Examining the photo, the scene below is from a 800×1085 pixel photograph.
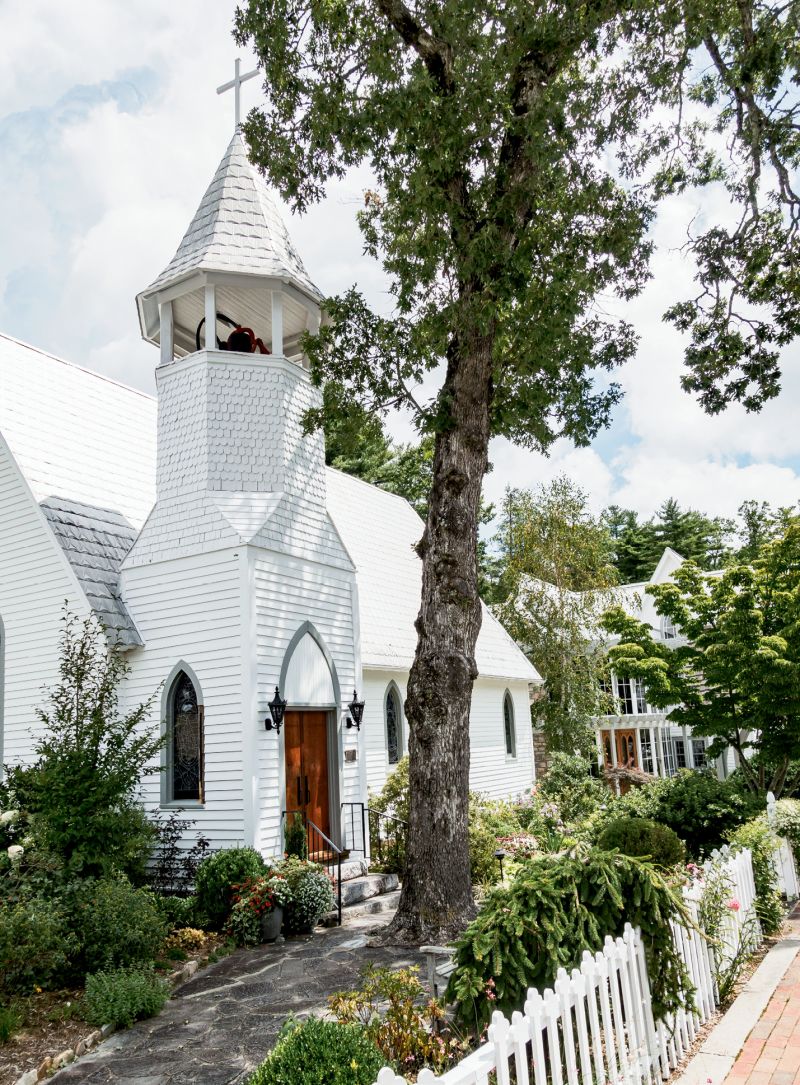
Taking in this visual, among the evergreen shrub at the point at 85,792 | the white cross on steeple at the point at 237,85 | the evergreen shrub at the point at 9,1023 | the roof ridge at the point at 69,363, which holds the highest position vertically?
the white cross on steeple at the point at 237,85

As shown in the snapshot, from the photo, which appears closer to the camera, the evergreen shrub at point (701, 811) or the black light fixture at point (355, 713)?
the evergreen shrub at point (701, 811)

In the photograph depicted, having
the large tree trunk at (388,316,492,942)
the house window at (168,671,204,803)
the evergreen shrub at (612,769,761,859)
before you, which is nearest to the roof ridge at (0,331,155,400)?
the house window at (168,671,204,803)

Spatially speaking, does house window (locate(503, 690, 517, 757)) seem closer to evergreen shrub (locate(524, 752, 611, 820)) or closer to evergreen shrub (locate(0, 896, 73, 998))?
evergreen shrub (locate(524, 752, 611, 820))

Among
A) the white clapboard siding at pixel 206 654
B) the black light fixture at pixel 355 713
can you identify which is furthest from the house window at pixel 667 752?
the white clapboard siding at pixel 206 654

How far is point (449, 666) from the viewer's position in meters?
10.0

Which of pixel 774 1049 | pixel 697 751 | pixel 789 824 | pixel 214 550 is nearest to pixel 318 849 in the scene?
pixel 214 550

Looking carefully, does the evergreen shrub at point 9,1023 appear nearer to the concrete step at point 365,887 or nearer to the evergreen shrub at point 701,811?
the concrete step at point 365,887

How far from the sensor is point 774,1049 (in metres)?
5.81

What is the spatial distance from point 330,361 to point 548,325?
3454 mm

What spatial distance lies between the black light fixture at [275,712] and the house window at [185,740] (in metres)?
1.05

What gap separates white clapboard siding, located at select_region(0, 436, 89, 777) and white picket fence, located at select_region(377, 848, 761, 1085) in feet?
33.3

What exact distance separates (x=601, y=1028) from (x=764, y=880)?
4.07 meters

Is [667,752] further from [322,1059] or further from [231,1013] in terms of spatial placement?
[322,1059]

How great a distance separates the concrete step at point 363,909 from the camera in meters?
11.4
